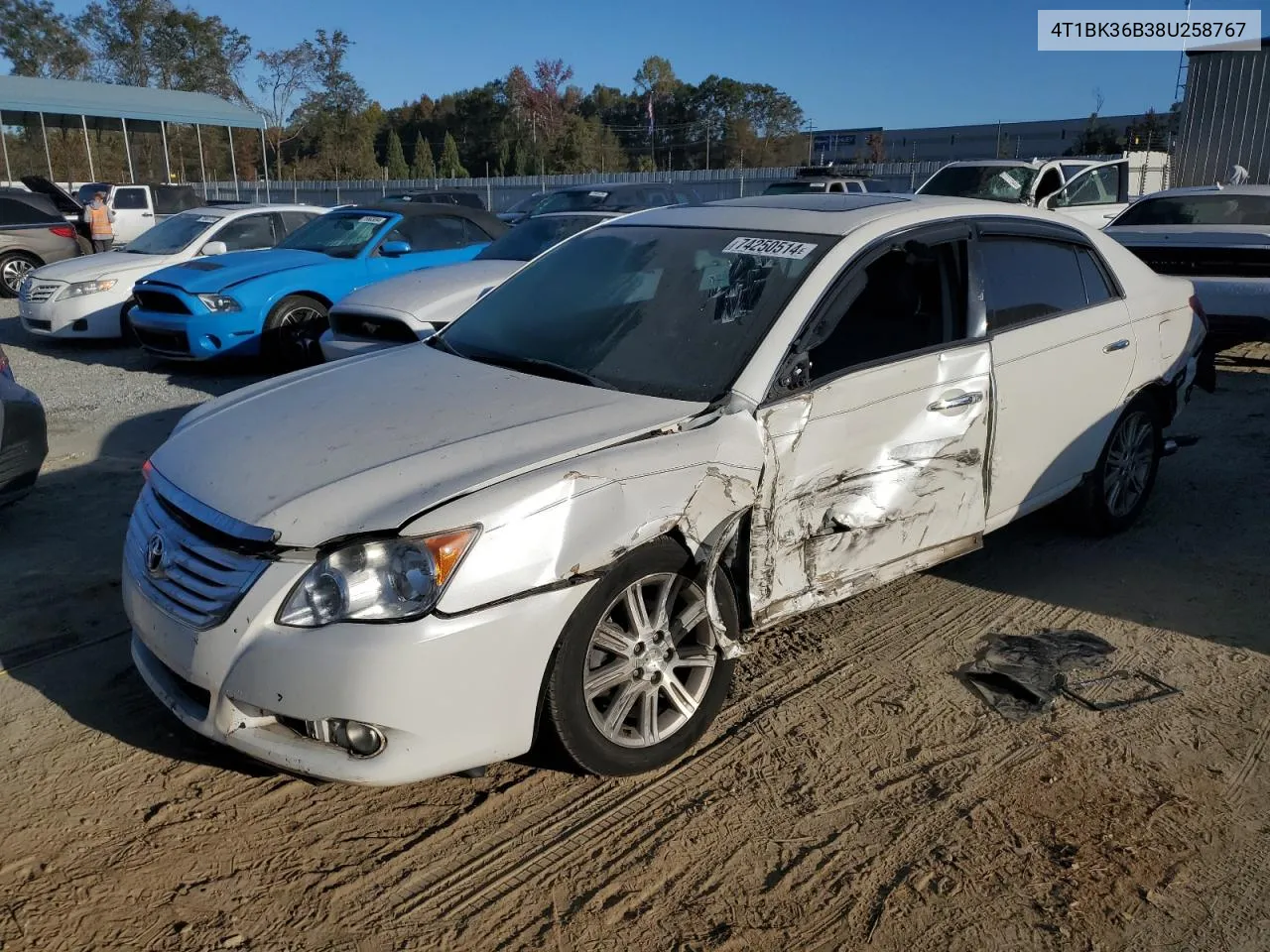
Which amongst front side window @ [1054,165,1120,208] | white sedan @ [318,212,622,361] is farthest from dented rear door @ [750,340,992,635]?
front side window @ [1054,165,1120,208]

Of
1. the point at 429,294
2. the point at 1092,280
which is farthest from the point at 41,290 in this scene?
the point at 1092,280

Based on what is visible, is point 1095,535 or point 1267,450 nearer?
point 1095,535

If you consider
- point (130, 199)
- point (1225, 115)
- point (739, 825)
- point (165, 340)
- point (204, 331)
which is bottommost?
point (739, 825)

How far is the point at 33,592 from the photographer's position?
457 cm

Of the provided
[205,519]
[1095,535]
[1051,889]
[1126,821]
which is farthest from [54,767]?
[1095,535]

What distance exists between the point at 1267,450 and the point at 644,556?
5867mm

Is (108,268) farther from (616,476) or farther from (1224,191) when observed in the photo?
(1224,191)

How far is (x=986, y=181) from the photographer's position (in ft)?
48.7

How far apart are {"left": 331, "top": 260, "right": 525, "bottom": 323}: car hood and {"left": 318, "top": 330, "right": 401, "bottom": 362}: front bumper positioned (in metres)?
0.21

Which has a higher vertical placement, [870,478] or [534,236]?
[534,236]

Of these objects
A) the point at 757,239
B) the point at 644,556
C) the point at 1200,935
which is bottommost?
the point at 1200,935

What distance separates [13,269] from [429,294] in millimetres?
10839

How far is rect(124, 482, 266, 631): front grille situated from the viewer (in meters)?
2.84

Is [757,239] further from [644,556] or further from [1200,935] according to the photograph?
[1200,935]
